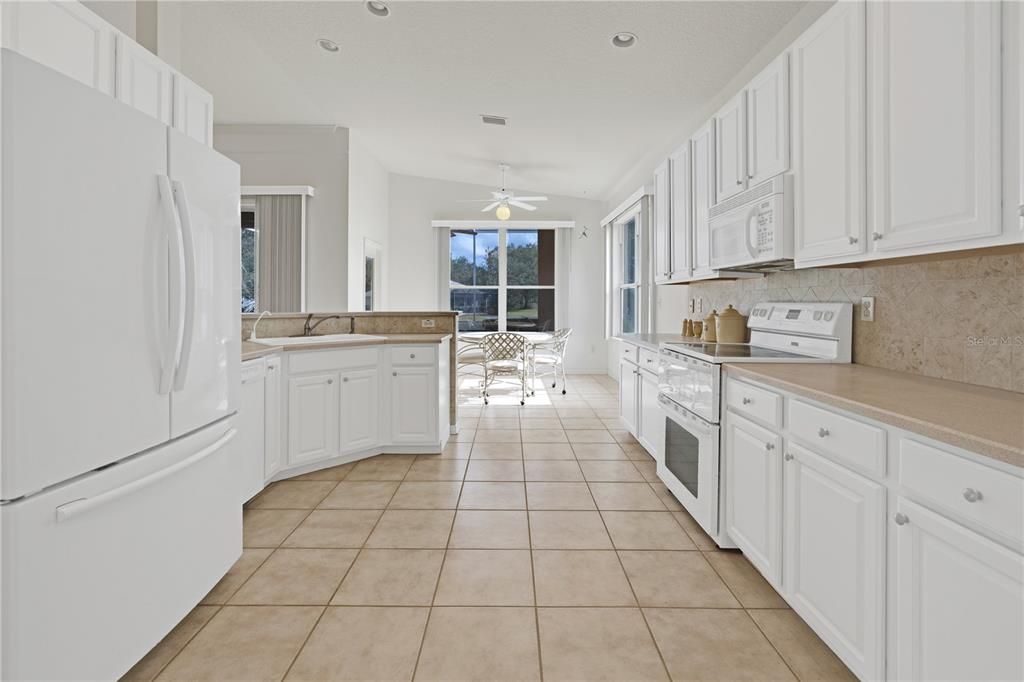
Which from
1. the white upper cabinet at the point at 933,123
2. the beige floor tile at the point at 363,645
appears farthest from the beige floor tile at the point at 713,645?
the white upper cabinet at the point at 933,123

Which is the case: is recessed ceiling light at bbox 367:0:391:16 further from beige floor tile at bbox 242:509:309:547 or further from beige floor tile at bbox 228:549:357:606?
beige floor tile at bbox 228:549:357:606

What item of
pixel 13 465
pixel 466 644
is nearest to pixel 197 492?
pixel 13 465

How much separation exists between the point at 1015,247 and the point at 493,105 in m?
4.19

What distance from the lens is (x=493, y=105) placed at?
4793 mm

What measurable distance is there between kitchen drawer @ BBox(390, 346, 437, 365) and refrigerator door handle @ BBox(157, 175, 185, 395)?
82.4 inches

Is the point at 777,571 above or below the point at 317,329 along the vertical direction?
below

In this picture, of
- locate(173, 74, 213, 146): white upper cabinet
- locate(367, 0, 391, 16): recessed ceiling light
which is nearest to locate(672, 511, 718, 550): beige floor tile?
locate(173, 74, 213, 146): white upper cabinet

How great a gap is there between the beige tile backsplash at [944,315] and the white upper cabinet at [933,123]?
238 millimetres

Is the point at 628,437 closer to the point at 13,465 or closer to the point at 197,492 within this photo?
the point at 197,492

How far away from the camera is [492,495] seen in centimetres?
305

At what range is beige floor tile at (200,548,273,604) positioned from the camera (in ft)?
6.47

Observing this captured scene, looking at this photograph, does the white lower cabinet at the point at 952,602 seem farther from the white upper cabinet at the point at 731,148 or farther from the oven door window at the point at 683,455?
the white upper cabinet at the point at 731,148

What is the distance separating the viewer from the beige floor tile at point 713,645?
5.15 feet

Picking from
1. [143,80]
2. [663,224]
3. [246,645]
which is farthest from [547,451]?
[143,80]
